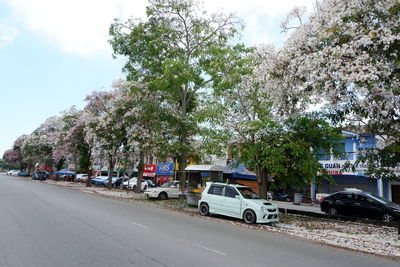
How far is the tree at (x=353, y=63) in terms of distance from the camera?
826 centimetres

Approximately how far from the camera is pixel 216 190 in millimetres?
13711

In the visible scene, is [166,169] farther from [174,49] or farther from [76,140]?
[174,49]

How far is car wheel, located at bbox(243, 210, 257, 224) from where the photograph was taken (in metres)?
11.9

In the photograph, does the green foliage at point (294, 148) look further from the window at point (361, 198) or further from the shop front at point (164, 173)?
the shop front at point (164, 173)

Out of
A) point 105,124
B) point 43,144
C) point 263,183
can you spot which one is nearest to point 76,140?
point 105,124

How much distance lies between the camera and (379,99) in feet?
28.9

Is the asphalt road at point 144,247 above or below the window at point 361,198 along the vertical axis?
below

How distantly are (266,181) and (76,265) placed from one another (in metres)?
11.4

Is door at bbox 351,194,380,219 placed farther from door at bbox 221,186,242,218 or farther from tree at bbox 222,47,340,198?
door at bbox 221,186,242,218

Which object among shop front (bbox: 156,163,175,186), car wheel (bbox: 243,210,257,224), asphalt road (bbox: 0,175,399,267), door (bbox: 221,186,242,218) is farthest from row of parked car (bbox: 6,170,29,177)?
car wheel (bbox: 243,210,257,224)

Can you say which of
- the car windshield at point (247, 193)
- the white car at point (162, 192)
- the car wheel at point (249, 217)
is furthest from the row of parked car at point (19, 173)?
the car wheel at point (249, 217)

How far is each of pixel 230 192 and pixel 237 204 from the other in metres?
0.67

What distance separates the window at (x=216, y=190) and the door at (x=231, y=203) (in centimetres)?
36

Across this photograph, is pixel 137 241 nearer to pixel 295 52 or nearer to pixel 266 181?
pixel 295 52
